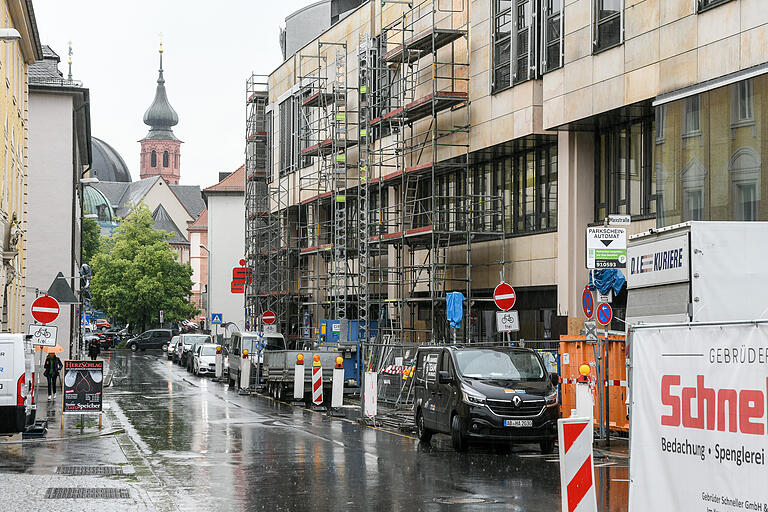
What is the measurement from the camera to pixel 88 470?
16.5 m

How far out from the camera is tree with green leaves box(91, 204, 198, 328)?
104 meters

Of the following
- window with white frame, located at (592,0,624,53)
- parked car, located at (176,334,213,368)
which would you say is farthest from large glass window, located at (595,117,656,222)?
parked car, located at (176,334,213,368)

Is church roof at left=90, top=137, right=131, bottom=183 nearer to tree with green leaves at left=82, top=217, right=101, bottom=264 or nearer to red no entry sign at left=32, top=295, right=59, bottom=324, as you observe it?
tree with green leaves at left=82, top=217, right=101, bottom=264

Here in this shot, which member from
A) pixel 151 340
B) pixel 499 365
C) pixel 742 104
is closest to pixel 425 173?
pixel 742 104

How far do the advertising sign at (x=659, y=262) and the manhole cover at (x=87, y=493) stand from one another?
6.64m

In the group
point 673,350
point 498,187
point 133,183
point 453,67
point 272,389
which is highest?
point 133,183

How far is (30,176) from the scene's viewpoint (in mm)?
49312

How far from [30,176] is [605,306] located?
110ft

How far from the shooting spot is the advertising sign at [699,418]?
7.23 meters

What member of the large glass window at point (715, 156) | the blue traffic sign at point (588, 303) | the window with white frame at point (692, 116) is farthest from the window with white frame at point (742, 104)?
the blue traffic sign at point (588, 303)

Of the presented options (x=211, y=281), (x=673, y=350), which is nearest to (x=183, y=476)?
(x=673, y=350)

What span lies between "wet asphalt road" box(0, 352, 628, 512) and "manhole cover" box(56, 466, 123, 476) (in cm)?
55

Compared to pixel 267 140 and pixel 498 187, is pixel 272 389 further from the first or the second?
pixel 267 140

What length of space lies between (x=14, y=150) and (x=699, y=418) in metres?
33.5
